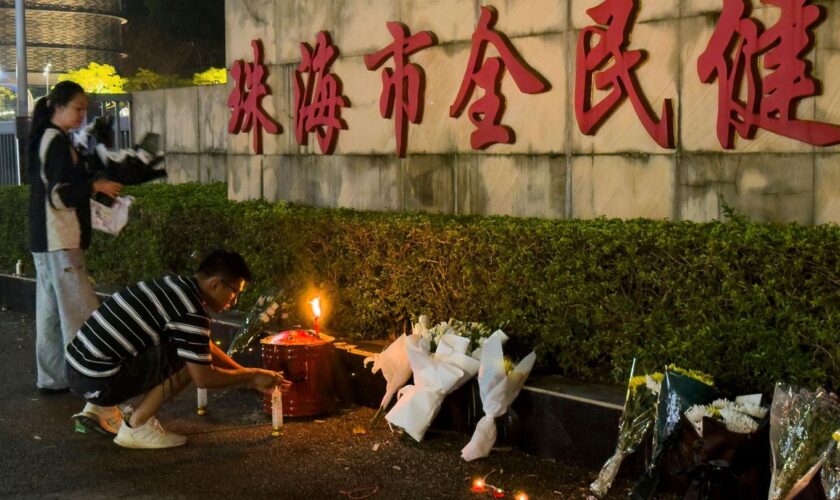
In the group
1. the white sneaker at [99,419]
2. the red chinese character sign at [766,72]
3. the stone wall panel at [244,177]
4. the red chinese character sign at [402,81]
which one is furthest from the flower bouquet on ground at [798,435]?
the stone wall panel at [244,177]

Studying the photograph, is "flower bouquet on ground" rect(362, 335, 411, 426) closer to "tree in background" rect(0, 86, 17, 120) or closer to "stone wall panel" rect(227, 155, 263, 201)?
"stone wall panel" rect(227, 155, 263, 201)

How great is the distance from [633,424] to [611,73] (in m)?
2.60

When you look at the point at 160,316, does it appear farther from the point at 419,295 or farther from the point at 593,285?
the point at 593,285

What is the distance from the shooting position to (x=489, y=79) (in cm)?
752

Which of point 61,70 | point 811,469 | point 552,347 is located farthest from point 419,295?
point 61,70

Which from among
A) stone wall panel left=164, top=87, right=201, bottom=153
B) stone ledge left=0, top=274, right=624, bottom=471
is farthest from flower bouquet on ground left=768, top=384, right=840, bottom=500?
stone wall panel left=164, top=87, right=201, bottom=153

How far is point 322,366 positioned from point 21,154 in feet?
37.6

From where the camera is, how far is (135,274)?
1030 cm

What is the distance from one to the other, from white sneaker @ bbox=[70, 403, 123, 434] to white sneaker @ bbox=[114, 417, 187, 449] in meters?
0.22

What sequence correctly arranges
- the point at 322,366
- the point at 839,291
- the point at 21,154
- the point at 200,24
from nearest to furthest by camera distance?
the point at 839,291 < the point at 322,366 < the point at 21,154 < the point at 200,24

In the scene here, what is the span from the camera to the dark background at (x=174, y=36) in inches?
1264

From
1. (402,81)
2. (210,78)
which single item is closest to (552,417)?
(402,81)

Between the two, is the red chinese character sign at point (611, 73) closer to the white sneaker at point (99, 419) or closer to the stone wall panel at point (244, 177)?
the white sneaker at point (99, 419)

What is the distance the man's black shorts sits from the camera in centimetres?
597
